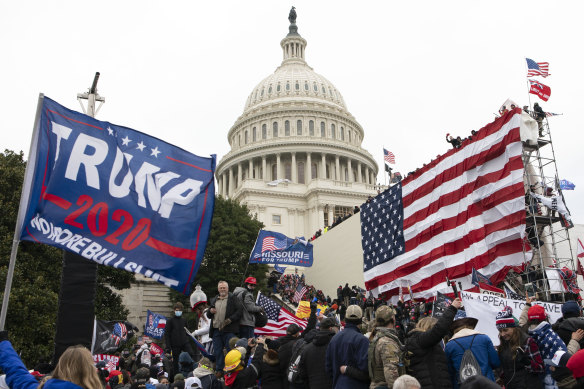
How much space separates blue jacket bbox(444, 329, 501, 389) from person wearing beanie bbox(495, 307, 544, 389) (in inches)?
15.6

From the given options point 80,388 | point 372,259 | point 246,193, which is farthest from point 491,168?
point 246,193

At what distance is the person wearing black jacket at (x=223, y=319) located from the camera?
9.73 m

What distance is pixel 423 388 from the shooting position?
19.7ft

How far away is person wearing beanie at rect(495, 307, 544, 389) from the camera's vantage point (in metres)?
6.21

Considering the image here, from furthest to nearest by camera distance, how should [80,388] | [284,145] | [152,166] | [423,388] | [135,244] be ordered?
[284,145] < [152,166] < [135,244] < [423,388] < [80,388]

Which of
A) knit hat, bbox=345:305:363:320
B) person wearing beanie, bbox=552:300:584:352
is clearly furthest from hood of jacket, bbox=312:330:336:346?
person wearing beanie, bbox=552:300:584:352

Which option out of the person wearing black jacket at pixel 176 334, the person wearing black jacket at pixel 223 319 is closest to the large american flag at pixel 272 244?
the person wearing black jacket at pixel 176 334

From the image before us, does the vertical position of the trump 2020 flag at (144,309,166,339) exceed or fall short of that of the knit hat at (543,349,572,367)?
it exceeds it

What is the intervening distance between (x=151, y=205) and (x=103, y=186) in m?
0.64

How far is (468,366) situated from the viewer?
19.8 feet

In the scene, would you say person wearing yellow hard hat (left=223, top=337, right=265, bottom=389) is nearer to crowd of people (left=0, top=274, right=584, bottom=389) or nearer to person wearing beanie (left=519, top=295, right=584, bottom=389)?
crowd of people (left=0, top=274, right=584, bottom=389)

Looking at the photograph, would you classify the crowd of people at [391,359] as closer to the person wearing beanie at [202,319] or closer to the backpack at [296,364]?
the backpack at [296,364]

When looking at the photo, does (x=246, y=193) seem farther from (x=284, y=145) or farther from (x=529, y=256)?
(x=529, y=256)

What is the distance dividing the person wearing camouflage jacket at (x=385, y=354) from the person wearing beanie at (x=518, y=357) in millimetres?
1386
